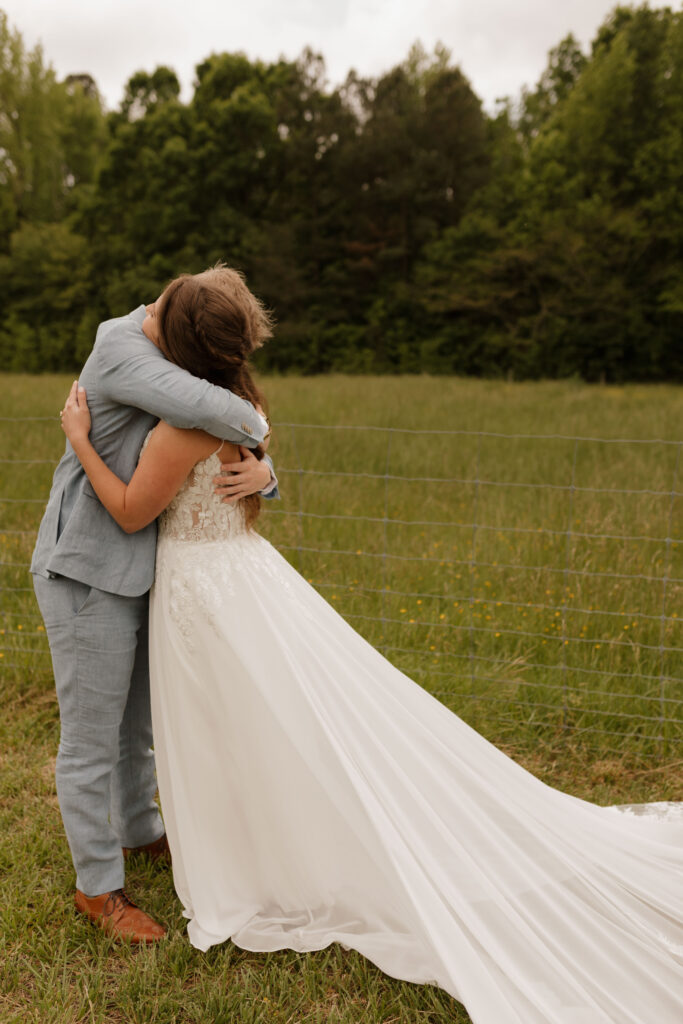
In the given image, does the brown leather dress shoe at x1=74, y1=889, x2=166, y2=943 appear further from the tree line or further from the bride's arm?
the tree line

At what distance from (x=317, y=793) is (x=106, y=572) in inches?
33.4

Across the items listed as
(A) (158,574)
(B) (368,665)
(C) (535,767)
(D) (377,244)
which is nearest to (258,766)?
(B) (368,665)

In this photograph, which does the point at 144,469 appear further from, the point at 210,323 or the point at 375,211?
the point at 375,211

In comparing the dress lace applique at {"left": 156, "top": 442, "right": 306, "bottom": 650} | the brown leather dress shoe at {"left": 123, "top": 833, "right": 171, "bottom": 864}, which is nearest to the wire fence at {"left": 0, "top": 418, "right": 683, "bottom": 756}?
the dress lace applique at {"left": 156, "top": 442, "right": 306, "bottom": 650}

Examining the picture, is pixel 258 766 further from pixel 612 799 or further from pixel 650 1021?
pixel 612 799

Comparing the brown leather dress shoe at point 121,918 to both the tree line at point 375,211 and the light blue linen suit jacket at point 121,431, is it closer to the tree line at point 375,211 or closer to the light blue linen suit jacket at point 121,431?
the light blue linen suit jacket at point 121,431

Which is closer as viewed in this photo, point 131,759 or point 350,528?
point 131,759

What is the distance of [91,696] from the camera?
7.70 ft

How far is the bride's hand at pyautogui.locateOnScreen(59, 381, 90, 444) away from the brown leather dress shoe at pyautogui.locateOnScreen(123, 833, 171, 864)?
1.52 metres

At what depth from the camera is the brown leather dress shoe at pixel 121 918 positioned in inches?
96.3

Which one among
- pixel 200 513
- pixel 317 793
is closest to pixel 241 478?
pixel 200 513

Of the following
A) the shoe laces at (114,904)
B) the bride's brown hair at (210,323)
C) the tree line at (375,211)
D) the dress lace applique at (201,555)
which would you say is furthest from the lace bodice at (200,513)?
the tree line at (375,211)

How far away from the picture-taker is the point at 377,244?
3005cm

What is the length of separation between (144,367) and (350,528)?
3790 mm
